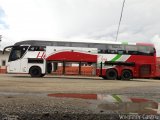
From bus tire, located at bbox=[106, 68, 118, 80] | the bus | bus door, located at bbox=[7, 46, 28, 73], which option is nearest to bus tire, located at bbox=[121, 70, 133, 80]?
the bus

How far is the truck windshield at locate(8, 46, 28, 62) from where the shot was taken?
32500 mm

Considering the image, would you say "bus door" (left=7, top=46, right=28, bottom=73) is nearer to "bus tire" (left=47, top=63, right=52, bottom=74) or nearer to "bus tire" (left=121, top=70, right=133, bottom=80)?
"bus tire" (left=47, top=63, right=52, bottom=74)

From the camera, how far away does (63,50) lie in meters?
32.7

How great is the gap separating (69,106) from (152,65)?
83.4 feet

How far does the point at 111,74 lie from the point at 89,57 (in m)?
2.53

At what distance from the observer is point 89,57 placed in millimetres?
32875

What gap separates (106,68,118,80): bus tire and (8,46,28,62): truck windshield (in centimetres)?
754

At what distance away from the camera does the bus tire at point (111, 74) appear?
33.2 meters

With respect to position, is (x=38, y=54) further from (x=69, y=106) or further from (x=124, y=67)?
(x=69, y=106)

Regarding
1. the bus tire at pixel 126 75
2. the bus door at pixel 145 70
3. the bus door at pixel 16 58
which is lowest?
the bus tire at pixel 126 75

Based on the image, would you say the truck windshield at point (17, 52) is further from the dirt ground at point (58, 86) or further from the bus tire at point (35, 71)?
the dirt ground at point (58, 86)

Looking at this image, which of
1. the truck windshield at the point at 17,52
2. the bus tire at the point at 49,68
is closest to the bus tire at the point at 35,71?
the bus tire at the point at 49,68

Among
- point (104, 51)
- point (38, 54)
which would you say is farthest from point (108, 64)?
point (38, 54)

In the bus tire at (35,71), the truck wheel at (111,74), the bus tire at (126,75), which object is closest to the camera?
the bus tire at (35,71)
